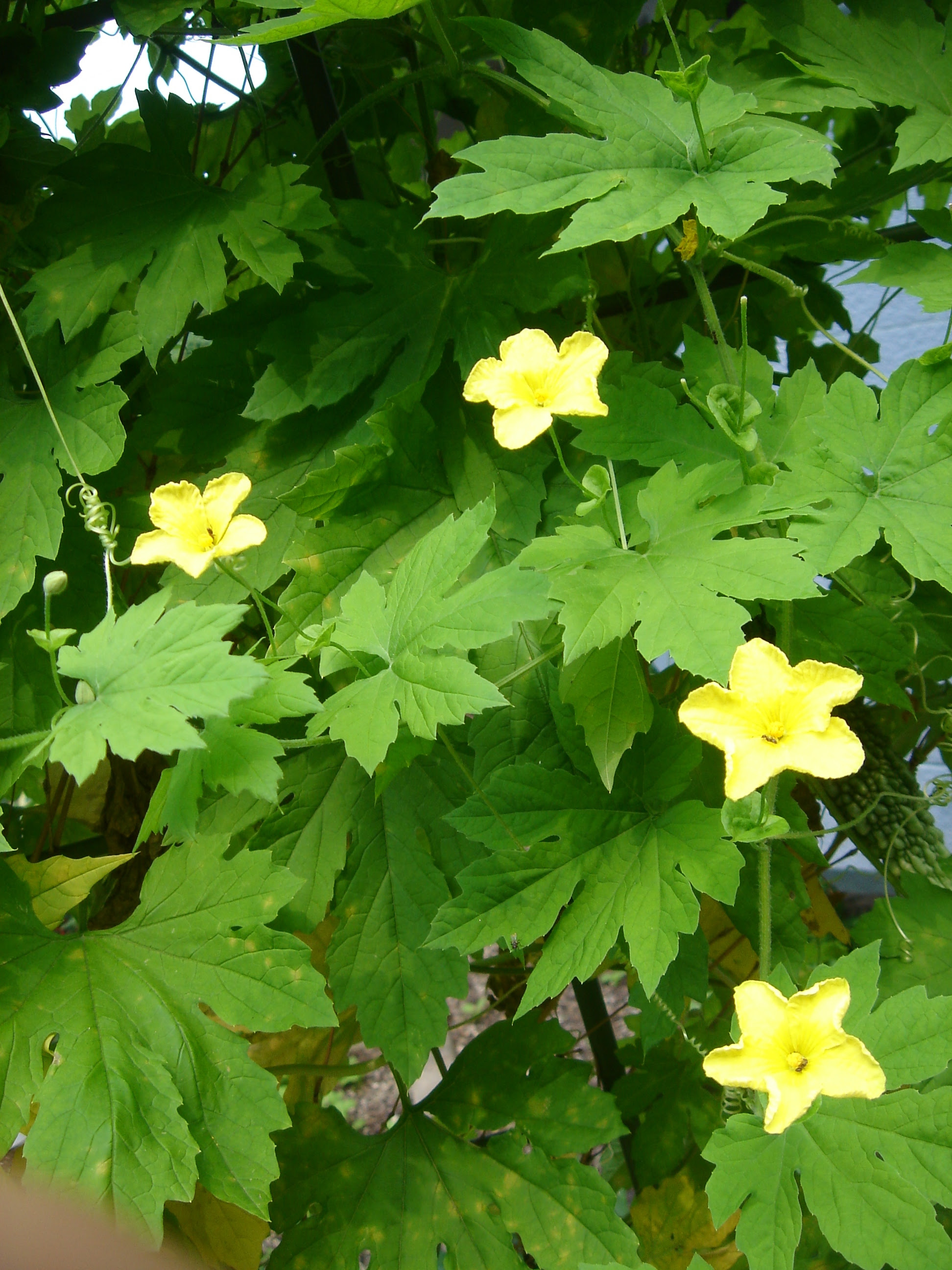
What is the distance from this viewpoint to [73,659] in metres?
0.78

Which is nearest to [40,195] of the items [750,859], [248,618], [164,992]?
[248,618]

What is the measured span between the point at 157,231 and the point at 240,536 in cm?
49

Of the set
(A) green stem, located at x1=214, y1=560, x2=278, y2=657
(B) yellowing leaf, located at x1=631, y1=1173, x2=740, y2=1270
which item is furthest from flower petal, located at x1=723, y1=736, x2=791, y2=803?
(B) yellowing leaf, located at x1=631, y1=1173, x2=740, y2=1270

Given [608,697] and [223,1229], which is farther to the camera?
[223,1229]

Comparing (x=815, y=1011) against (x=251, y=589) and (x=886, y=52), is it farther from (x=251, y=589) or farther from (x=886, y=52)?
(x=886, y=52)

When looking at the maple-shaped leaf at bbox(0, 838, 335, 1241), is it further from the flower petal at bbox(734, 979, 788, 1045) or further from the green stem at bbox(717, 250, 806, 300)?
the green stem at bbox(717, 250, 806, 300)

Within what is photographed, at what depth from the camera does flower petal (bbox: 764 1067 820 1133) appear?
636 mm

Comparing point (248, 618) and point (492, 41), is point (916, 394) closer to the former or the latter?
point (492, 41)

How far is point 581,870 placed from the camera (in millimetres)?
920

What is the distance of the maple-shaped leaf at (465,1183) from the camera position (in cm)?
106

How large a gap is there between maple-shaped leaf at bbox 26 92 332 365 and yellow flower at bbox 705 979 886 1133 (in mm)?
781

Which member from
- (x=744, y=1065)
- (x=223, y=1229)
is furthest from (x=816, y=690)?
(x=223, y=1229)

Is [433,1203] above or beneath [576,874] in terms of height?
beneath

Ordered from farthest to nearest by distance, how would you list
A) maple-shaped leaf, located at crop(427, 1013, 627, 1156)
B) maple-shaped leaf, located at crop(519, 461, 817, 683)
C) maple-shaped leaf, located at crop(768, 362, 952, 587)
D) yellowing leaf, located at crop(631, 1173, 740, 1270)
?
1. yellowing leaf, located at crop(631, 1173, 740, 1270)
2. maple-shaped leaf, located at crop(427, 1013, 627, 1156)
3. maple-shaped leaf, located at crop(768, 362, 952, 587)
4. maple-shaped leaf, located at crop(519, 461, 817, 683)
